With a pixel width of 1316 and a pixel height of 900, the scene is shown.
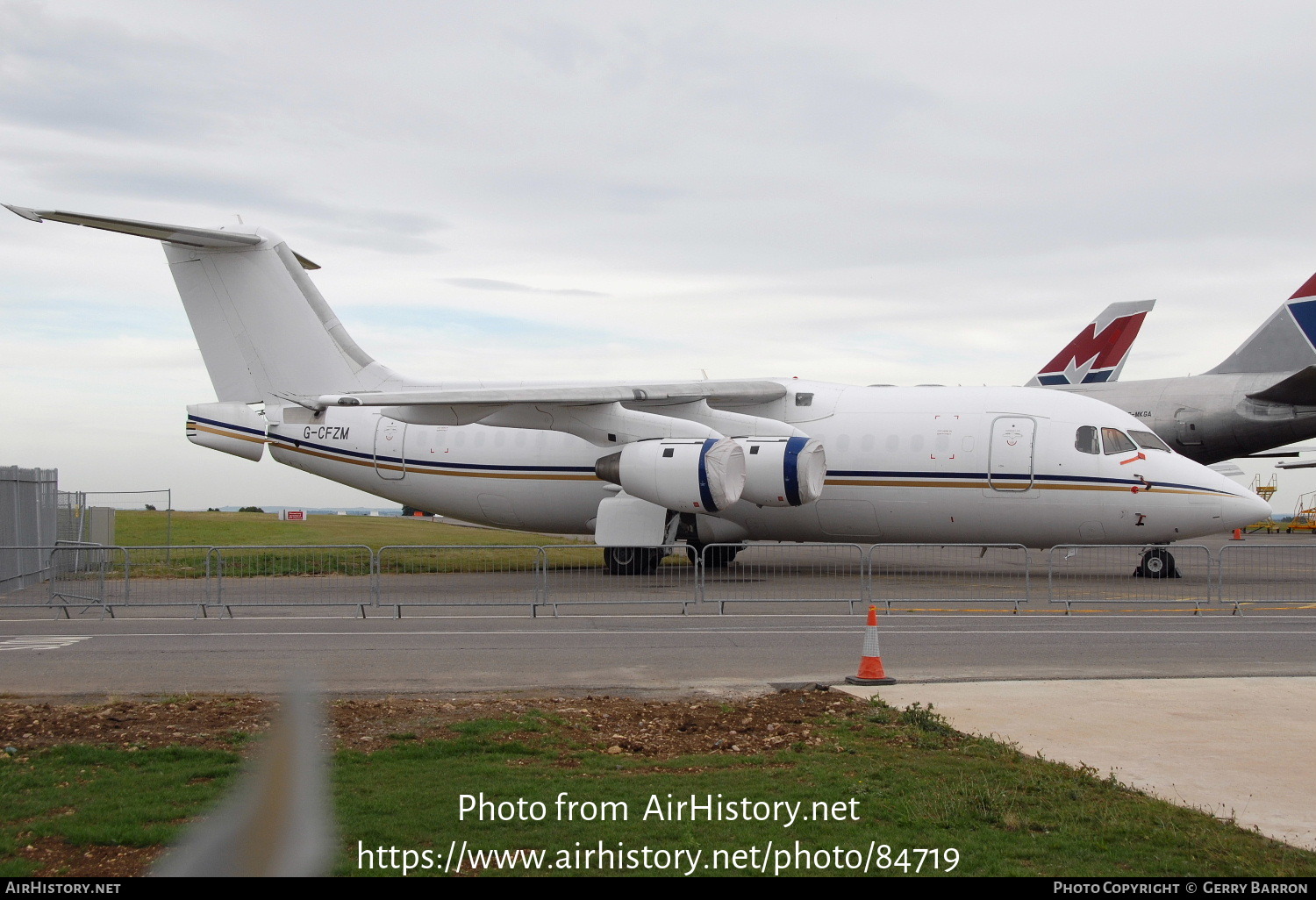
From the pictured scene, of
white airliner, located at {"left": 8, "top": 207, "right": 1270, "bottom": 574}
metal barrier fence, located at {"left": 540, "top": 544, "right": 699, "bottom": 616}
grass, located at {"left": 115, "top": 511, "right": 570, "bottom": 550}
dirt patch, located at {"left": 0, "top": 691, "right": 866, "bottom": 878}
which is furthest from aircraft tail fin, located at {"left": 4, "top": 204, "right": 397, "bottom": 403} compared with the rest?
dirt patch, located at {"left": 0, "top": 691, "right": 866, "bottom": 878}

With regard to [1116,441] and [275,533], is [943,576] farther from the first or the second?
[275,533]

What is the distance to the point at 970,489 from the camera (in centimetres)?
1873

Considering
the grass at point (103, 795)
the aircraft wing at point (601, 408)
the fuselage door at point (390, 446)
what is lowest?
the grass at point (103, 795)

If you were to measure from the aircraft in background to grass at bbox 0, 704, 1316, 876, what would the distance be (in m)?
22.8

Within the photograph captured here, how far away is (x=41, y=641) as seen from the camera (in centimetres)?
1222

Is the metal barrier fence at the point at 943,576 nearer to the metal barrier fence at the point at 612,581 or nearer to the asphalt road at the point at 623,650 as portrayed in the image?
the asphalt road at the point at 623,650

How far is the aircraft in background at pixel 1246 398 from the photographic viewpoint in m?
26.4

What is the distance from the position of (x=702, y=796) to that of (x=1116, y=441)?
48.6ft

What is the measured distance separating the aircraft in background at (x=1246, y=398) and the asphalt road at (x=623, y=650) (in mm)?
13512

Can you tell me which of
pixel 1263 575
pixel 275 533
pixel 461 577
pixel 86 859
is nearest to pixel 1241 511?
pixel 1263 575

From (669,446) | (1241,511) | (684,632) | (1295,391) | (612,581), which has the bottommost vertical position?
(684,632)

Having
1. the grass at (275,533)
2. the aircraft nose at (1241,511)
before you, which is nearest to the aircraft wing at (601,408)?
the grass at (275,533)

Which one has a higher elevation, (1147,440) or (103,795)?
(1147,440)
